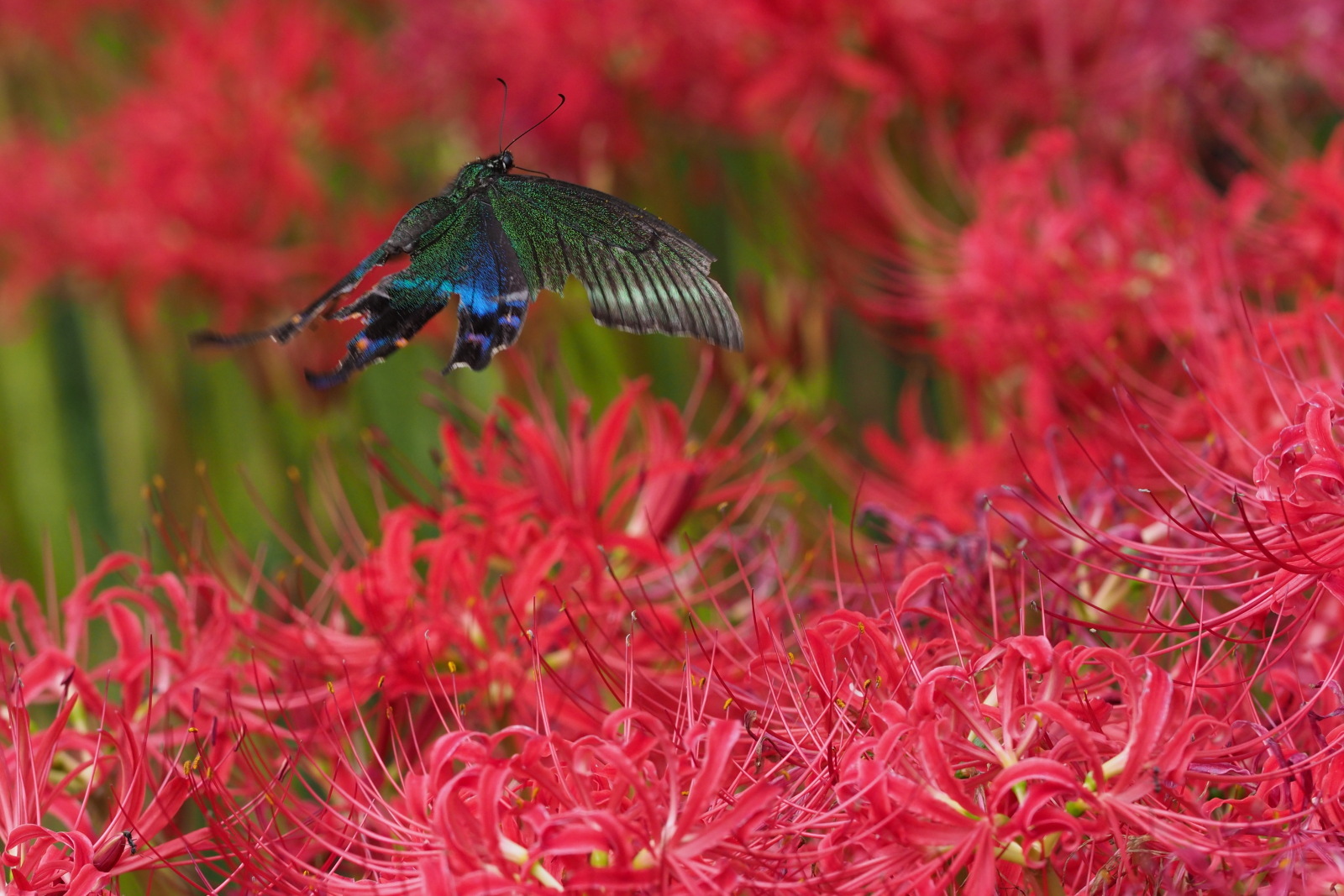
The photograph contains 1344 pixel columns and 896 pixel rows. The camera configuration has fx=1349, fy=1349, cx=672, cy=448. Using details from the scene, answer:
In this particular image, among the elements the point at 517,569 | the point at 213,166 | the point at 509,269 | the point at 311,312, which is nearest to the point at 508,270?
the point at 509,269

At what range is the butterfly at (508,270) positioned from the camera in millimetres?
710

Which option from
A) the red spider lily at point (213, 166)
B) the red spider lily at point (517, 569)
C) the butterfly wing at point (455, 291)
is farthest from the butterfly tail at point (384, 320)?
the red spider lily at point (213, 166)

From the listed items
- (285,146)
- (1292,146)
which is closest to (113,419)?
(285,146)

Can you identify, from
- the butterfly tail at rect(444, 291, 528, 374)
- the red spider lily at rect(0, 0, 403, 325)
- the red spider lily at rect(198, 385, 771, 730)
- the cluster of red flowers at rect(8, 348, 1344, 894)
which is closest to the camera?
the cluster of red flowers at rect(8, 348, 1344, 894)

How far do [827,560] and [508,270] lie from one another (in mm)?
415

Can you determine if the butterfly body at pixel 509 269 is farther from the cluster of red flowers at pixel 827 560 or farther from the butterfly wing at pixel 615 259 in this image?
the cluster of red flowers at pixel 827 560

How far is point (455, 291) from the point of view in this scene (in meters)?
0.75

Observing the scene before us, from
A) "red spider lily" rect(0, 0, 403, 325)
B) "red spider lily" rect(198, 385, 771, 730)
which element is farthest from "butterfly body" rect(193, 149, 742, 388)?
"red spider lily" rect(0, 0, 403, 325)

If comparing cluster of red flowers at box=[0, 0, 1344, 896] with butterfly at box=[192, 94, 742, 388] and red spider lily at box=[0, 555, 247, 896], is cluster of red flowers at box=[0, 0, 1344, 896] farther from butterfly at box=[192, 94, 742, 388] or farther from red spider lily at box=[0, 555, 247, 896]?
butterfly at box=[192, 94, 742, 388]

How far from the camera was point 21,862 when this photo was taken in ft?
2.34

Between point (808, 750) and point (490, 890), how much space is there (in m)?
0.19

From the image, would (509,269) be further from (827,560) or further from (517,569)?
(827,560)

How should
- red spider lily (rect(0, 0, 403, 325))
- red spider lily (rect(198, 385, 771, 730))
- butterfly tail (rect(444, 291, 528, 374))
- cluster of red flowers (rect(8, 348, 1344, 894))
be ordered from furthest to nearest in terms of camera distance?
red spider lily (rect(0, 0, 403, 325)), red spider lily (rect(198, 385, 771, 730)), butterfly tail (rect(444, 291, 528, 374)), cluster of red flowers (rect(8, 348, 1344, 894))

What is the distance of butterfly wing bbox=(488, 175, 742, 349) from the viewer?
697 mm
